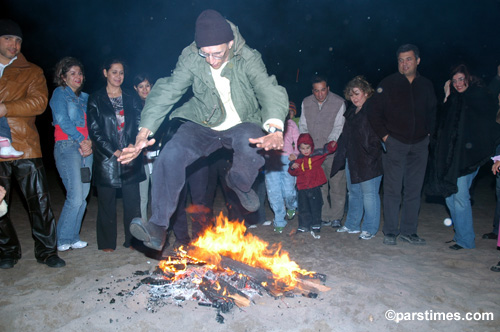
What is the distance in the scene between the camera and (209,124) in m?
3.63

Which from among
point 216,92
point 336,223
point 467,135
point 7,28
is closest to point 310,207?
point 336,223

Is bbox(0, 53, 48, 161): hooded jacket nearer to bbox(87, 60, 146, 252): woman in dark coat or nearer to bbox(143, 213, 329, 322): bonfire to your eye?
bbox(87, 60, 146, 252): woman in dark coat

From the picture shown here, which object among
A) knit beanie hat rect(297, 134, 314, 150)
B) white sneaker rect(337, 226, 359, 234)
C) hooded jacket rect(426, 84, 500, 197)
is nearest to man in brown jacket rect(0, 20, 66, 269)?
knit beanie hat rect(297, 134, 314, 150)

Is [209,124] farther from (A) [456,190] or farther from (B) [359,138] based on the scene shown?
(A) [456,190]

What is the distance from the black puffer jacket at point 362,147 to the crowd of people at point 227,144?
0.02m

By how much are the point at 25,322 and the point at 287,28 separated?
73.3 feet

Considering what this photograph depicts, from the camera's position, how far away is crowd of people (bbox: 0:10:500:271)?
3.36 metres

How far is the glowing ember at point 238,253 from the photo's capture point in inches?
151

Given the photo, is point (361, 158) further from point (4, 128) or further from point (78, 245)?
point (4, 128)

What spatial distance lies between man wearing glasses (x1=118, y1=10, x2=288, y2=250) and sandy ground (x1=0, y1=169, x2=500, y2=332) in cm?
78

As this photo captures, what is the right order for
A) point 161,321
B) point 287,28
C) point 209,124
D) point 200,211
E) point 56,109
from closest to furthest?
point 161,321
point 209,124
point 56,109
point 200,211
point 287,28

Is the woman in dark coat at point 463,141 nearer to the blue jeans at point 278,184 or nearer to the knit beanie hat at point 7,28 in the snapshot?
the blue jeans at point 278,184

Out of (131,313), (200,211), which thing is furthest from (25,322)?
(200,211)

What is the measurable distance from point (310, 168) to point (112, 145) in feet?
10.3
